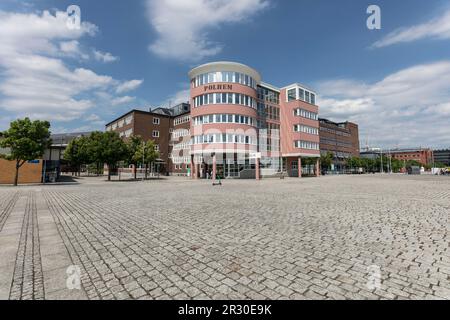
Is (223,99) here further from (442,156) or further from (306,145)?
(442,156)

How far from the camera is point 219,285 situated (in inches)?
140

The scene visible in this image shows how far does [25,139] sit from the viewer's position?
84.9 feet

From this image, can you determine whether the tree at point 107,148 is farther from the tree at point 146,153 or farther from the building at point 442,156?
A: the building at point 442,156

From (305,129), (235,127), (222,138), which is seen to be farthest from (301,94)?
(222,138)

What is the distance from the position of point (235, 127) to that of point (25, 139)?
27.0 metres

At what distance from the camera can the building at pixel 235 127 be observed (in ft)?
122

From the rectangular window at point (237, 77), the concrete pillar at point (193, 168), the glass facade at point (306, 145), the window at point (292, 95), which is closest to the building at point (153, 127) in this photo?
the concrete pillar at point (193, 168)

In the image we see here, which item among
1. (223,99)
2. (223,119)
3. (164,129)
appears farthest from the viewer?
(164,129)

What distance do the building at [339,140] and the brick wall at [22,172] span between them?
72255mm

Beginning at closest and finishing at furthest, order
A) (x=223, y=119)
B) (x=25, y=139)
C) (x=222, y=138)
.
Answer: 1. (x=25, y=139)
2. (x=222, y=138)
3. (x=223, y=119)

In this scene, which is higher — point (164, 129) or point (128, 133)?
point (164, 129)
